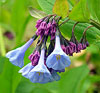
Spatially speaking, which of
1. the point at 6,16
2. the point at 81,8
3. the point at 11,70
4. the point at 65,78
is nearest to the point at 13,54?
the point at 81,8

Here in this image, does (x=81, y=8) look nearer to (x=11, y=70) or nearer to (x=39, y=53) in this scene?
(x=39, y=53)

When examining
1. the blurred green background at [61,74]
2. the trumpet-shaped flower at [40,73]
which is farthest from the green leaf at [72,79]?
the trumpet-shaped flower at [40,73]

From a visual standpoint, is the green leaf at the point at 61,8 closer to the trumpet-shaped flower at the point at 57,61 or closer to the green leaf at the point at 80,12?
the green leaf at the point at 80,12

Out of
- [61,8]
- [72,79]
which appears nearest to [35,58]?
[61,8]

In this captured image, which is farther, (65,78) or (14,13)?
(14,13)

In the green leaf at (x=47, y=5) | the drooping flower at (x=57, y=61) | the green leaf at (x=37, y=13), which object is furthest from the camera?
the green leaf at (x=47, y=5)

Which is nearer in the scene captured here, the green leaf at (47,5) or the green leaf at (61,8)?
the green leaf at (61,8)
